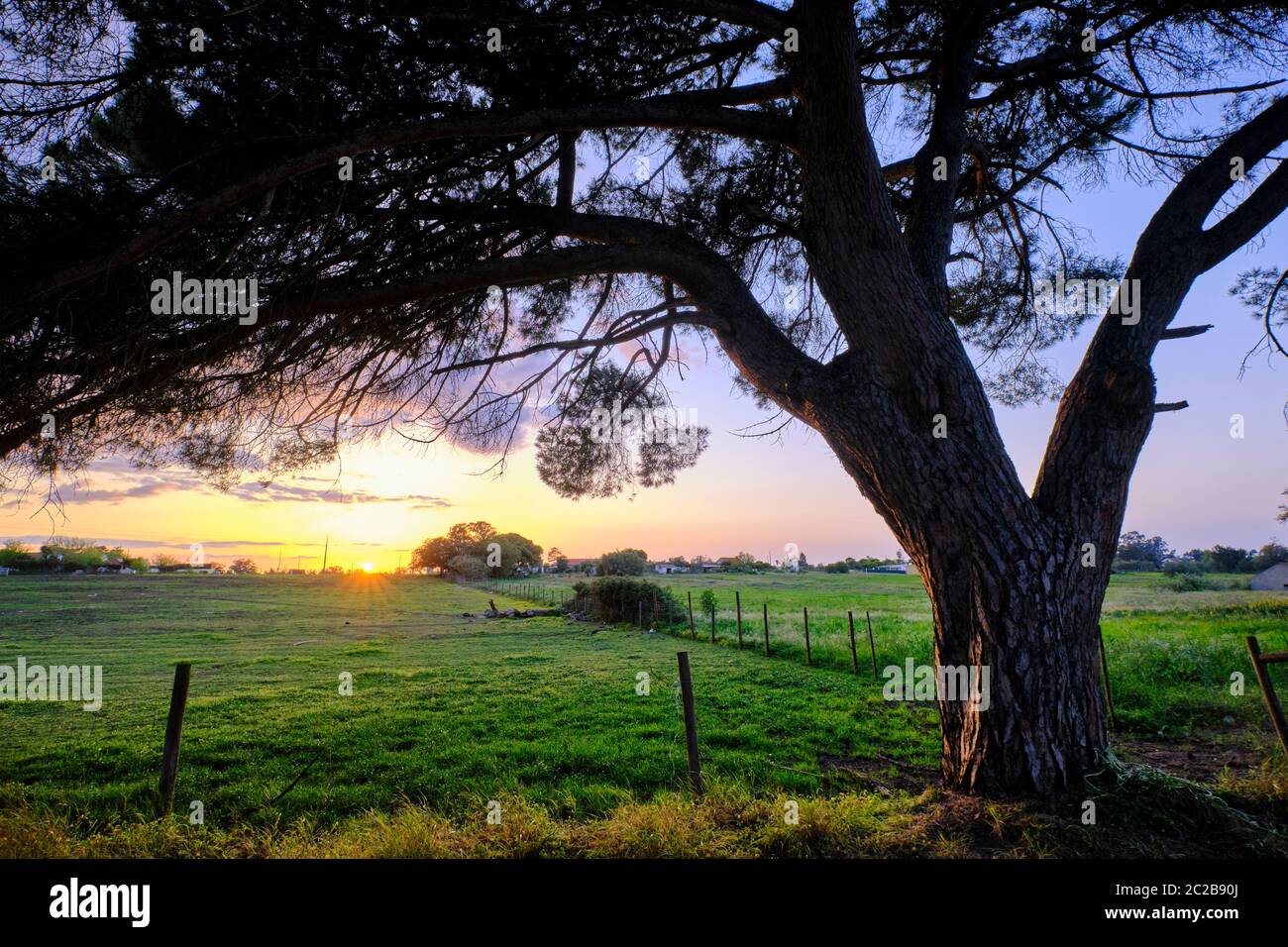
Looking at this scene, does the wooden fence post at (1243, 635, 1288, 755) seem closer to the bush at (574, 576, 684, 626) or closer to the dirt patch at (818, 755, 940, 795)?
the dirt patch at (818, 755, 940, 795)

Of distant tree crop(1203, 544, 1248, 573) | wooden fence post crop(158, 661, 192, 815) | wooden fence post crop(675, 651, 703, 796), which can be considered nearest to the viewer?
wooden fence post crop(675, 651, 703, 796)

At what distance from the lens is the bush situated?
64.8 ft

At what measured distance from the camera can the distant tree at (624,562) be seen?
39750 mm

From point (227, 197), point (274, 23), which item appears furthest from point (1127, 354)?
point (274, 23)

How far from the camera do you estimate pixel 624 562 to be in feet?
133

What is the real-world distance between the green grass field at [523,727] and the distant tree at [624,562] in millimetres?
23241

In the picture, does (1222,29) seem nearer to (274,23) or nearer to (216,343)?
(274,23)

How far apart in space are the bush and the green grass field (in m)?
3.22

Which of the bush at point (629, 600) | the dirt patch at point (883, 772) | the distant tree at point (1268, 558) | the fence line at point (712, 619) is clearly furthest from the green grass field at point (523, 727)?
the distant tree at point (1268, 558)

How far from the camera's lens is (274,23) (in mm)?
3242

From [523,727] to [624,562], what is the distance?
34047 mm

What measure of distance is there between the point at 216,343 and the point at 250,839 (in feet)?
9.63

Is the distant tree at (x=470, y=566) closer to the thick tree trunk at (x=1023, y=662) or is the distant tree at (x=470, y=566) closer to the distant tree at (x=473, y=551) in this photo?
the distant tree at (x=473, y=551)

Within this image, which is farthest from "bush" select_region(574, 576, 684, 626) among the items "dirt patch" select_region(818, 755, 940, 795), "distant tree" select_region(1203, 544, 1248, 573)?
"distant tree" select_region(1203, 544, 1248, 573)
